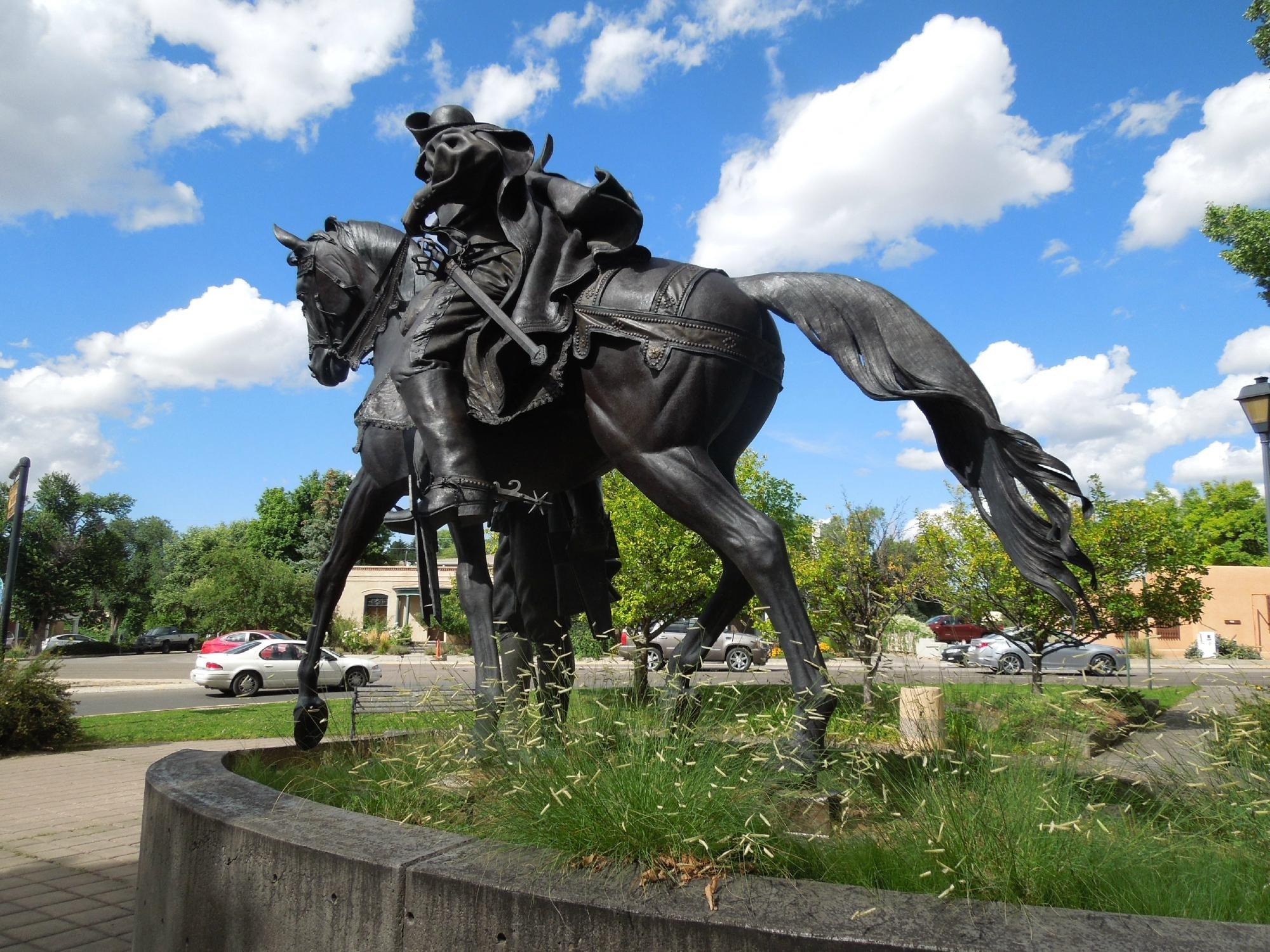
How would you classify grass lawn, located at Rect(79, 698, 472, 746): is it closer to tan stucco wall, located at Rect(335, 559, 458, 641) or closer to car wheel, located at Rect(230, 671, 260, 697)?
car wheel, located at Rect(230, 671, 260, 697)

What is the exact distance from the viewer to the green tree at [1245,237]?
1375 centimetres

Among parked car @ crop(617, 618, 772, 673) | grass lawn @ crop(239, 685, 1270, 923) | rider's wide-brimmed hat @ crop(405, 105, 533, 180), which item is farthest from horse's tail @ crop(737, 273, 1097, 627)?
parked car @ crop(617, 618, 772, 673)

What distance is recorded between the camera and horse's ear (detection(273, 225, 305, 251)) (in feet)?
17.2

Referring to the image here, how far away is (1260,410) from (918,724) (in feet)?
28.2

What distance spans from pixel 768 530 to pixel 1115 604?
13973 mm

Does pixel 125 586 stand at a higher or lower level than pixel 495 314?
higher

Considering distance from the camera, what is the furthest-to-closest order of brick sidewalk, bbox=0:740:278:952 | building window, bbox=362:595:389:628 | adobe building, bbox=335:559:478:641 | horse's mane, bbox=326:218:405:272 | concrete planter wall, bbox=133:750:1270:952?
adobe building, bbox=335:559:478:641 < building window, bbox=362:595:389:628 < horse's mane, bbox=326:218:405:272 < brick sidewalk, bbox=0:740:278:952 < concrete planter wall, bbox=133:750:1270:952


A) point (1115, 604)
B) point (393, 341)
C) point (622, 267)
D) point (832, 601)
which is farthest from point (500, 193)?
point (1115, 604)

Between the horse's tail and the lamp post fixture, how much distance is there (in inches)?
312

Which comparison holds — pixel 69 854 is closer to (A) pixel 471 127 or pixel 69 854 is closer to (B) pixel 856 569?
(A) pixel 471 127

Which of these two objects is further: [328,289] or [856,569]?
[856,569]

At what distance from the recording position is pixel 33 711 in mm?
10781

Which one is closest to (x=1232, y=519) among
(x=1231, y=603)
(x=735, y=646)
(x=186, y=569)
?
(x=1231, y=603)

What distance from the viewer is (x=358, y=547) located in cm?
487
